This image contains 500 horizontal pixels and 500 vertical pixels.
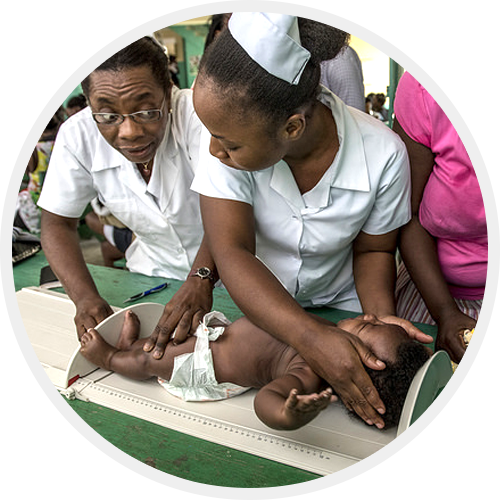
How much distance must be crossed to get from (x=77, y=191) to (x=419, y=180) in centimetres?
75

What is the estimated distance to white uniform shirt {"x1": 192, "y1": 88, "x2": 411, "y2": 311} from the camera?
3.02 ft

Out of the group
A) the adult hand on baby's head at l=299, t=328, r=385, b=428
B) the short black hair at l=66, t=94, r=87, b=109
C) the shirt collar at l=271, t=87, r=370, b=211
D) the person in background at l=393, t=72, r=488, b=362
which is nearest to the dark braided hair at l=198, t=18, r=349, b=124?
the shirt collar at l=271, t=87, r=370, b=211

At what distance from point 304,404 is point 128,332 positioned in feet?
1.58

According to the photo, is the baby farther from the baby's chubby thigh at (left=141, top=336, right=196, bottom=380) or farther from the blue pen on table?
the blue pen on table

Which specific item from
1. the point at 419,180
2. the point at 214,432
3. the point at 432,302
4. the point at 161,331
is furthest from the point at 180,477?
the point at 419,180

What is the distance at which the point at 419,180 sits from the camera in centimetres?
100

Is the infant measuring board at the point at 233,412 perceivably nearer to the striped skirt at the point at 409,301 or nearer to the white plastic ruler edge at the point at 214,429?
the white plastic ruler edge at the point at 214,429

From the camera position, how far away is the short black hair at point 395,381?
2.68 feet

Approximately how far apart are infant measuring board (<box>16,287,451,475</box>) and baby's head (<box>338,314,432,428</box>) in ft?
0.10

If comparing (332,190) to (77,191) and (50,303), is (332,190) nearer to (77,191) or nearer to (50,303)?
(77,191)

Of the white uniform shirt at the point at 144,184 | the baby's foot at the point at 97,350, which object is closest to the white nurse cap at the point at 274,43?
the white uniform shirt at the point at 144,184

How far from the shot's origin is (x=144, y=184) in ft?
3.99

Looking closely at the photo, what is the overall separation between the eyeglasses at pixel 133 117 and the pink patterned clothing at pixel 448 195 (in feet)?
1.48

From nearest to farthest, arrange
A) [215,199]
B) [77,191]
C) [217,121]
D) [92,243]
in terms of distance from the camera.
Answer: [217,121]
[215,199]
[77,191]
[92,243]
